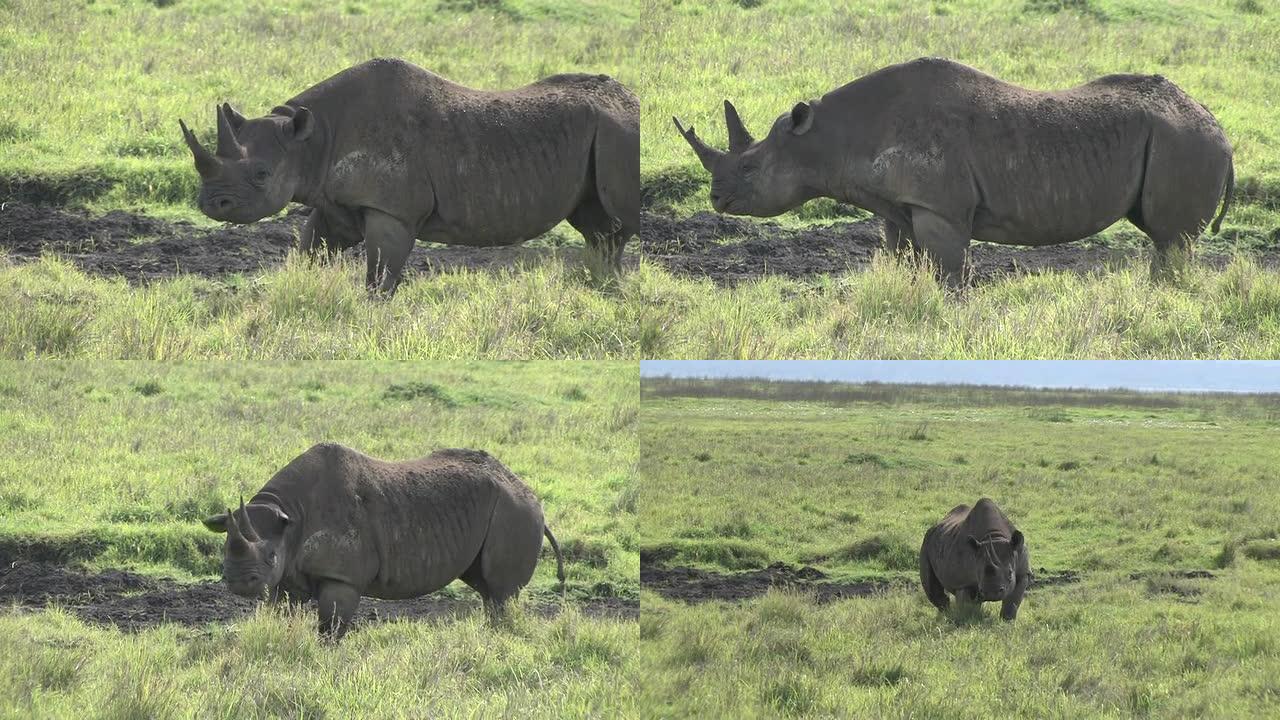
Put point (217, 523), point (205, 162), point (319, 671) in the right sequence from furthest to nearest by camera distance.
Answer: point (205, 162)
point (217, 523)
point (319, 671)

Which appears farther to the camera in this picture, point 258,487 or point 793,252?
point 793,252

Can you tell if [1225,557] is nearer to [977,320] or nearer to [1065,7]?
[977,320]

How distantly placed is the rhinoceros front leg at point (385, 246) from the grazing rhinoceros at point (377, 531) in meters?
1.39

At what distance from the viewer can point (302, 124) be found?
428 inches

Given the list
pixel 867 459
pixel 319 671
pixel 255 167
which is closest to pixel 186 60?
pixel 255 167

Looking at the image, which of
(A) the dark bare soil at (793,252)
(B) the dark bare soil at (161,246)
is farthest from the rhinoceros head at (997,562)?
(B) the dark bare soil at (161,246)

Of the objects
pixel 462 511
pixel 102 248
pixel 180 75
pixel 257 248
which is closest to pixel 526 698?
pixel 462 511

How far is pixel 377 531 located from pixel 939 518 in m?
5.83

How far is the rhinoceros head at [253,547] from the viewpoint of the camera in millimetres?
9211

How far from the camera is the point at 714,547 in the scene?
1130 cm

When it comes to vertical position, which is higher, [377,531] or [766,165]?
[766,165]

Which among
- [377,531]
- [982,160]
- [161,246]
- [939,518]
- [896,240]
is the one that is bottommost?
[939,518]

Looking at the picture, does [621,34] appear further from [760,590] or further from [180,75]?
[760,590]

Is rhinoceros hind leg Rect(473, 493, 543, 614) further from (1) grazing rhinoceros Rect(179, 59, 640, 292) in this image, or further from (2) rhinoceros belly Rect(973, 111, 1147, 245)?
(2) rhinoceros belly Rect(973, 111, 1147, 245)
